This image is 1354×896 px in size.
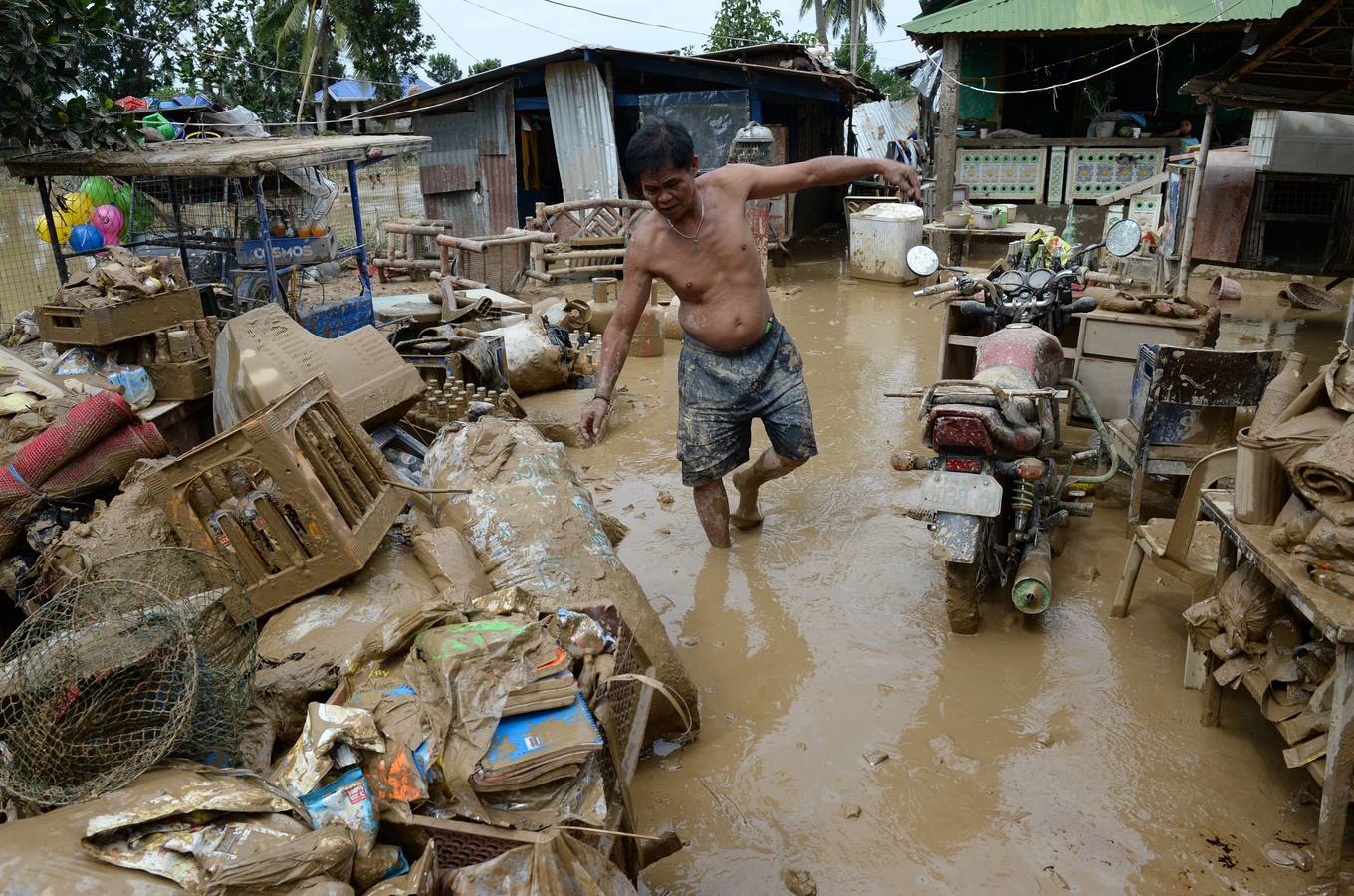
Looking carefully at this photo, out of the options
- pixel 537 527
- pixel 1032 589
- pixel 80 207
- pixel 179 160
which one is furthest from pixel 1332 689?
pixel 80 207

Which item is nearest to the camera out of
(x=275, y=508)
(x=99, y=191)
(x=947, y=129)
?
(x=275, y=508)

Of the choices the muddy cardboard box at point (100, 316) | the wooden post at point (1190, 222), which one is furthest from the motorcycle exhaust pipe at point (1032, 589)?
the wooden post at point (1190, 222)

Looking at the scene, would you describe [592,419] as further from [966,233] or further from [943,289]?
→ [966,233]

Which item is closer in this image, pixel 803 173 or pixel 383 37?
pixel 803 173

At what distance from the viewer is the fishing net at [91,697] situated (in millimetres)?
2236

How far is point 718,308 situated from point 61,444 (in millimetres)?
3006

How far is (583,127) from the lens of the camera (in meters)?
13.8

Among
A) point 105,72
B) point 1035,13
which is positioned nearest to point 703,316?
point 1035,13

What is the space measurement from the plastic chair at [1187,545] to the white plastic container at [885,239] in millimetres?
7994

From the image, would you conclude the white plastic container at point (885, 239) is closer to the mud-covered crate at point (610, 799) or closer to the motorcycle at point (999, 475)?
the motorcycle at point (999, 475)


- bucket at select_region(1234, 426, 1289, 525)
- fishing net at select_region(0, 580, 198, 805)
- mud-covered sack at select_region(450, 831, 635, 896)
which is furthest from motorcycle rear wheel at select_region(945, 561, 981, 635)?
fishing net at select_region(0, 580, 198, 805)

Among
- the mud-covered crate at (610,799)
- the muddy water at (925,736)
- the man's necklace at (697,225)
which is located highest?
the man's necklace at (697,225)

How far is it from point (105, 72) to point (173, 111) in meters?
10.1

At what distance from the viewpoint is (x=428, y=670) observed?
7.86ft
